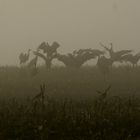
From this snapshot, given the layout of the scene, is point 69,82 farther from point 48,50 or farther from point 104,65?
point 48,50

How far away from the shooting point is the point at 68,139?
489 inches

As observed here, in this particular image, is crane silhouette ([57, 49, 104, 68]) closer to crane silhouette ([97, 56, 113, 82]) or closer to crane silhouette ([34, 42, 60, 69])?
crane silhouette ([34, 42, 60, 69])

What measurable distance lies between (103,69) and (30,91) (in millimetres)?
7556

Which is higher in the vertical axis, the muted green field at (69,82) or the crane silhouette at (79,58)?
the crane silhouette at (79,58)

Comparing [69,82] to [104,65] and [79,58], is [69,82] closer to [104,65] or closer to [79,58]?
[104,65]

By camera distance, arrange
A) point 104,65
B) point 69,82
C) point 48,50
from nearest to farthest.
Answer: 1. point 69,82
2. point 104,65
3. point 48,50

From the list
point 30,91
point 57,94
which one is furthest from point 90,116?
point 30,91

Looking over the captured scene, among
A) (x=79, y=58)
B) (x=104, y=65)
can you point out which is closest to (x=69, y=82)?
(x=104, y=65)

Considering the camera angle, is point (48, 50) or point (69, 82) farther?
point (48, 50)

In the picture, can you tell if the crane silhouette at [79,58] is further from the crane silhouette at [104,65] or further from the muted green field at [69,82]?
the crane silhouette at [104,65]

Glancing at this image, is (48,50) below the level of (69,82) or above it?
above

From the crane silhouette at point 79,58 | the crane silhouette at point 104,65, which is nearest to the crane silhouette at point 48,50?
the crane silhouette at point 79,58

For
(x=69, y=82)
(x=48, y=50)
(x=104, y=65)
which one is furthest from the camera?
(x=48, y=50)

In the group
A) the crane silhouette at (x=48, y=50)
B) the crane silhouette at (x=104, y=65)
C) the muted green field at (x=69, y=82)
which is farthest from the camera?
the crane silhouette at (x=48, y=50)
